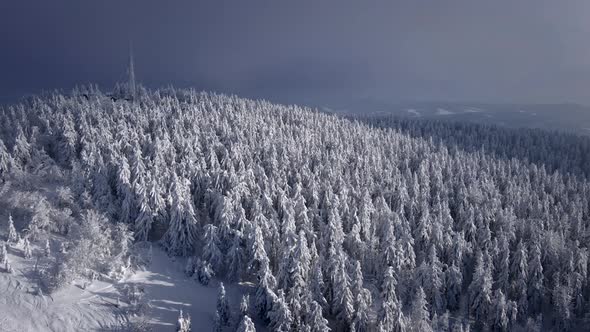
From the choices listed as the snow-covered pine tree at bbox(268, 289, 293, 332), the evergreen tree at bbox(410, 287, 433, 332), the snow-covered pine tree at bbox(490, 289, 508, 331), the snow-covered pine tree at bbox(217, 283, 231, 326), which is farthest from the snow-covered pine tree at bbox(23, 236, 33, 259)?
the snow-covered pine tree at bbox(490, 289, 508, 331)

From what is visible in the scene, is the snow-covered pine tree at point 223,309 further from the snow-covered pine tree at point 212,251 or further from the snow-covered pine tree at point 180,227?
the snow-covered pine tree at point 180,227

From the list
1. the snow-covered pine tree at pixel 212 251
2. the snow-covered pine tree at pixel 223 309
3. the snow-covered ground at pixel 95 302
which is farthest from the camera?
the snow-covered pine tree at pixel 212 251

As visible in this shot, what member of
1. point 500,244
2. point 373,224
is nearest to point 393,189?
point 373,224

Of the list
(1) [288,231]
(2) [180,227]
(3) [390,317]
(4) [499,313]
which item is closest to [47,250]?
(2) [180,227]

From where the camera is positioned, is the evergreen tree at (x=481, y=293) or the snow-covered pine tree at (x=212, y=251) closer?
the evergreen tree at (x=481, y=293)

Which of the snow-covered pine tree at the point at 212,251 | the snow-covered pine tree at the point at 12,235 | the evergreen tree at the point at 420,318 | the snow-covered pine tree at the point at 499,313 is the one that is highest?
the snow-covered pine tree at the point at 12,235

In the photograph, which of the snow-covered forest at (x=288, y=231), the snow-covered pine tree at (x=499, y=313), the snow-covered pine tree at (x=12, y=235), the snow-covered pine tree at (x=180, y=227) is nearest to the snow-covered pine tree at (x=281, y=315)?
the snow-covered forest at (x=288, y=231)

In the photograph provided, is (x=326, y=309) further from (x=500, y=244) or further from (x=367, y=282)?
(x=500, y=244)
